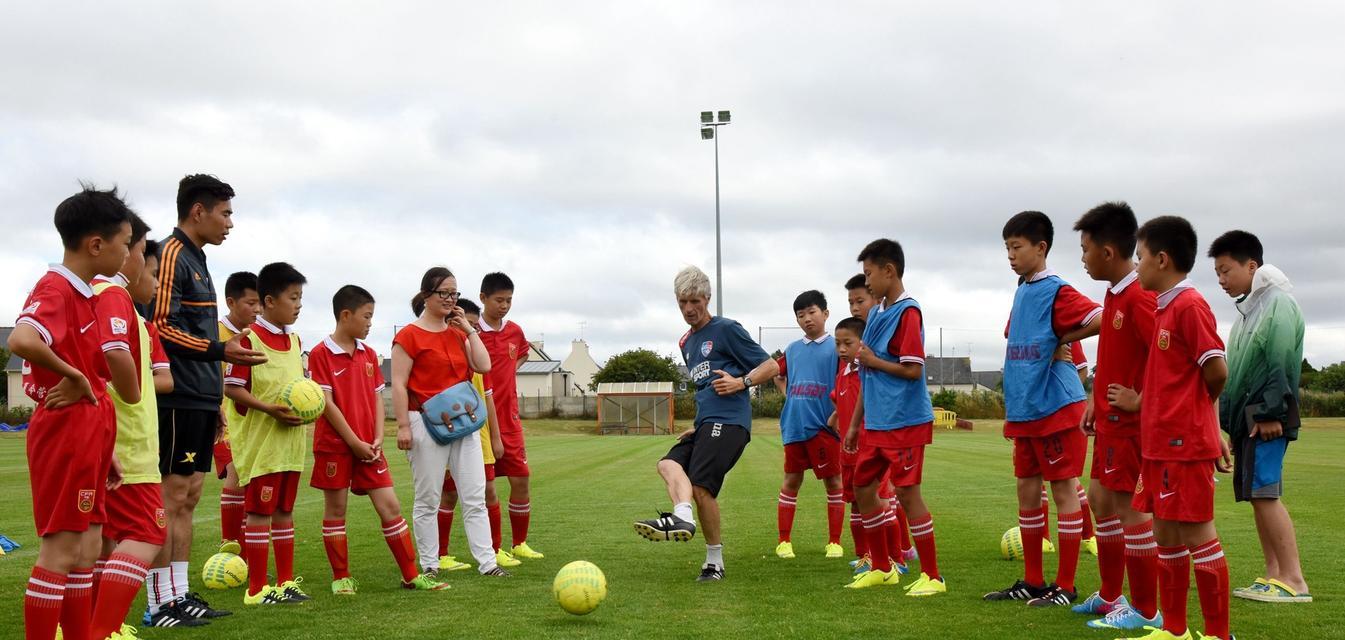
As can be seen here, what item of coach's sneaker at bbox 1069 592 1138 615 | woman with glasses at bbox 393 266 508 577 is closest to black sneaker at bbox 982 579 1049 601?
coach's sneaker at bbox 1069 592 1138 615

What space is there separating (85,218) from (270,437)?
265cm

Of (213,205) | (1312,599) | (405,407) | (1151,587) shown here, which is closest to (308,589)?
(405,407)

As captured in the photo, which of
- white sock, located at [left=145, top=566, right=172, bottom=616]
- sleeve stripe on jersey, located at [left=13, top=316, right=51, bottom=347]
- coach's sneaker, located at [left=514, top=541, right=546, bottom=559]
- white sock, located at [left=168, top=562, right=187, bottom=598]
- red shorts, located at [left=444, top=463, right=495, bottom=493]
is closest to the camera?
sleeve stripe on jersey, located at [left=13, top=316, right=51, bottom=347]

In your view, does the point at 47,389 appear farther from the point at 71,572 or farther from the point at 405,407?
the point at 405,407

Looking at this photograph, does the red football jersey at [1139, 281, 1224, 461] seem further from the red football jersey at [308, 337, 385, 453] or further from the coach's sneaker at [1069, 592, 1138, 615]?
the red football jersey at [308, 337, 385, 453]

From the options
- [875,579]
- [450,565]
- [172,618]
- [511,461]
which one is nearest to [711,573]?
[875,579]

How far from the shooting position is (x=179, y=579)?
6.41 m

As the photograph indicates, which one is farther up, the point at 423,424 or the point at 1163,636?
the point at 423,424

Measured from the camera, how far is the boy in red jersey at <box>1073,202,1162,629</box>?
5648 millimetres

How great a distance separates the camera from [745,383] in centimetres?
755

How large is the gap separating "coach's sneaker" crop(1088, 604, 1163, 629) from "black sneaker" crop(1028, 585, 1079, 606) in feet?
2.05

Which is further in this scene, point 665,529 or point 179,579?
point 665,529

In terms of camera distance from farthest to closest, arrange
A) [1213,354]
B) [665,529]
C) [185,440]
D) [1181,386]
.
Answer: [665,529]
[185,440]
[1181,386]
[1213,354]

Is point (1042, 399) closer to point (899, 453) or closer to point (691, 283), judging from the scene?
point (899, 453)
